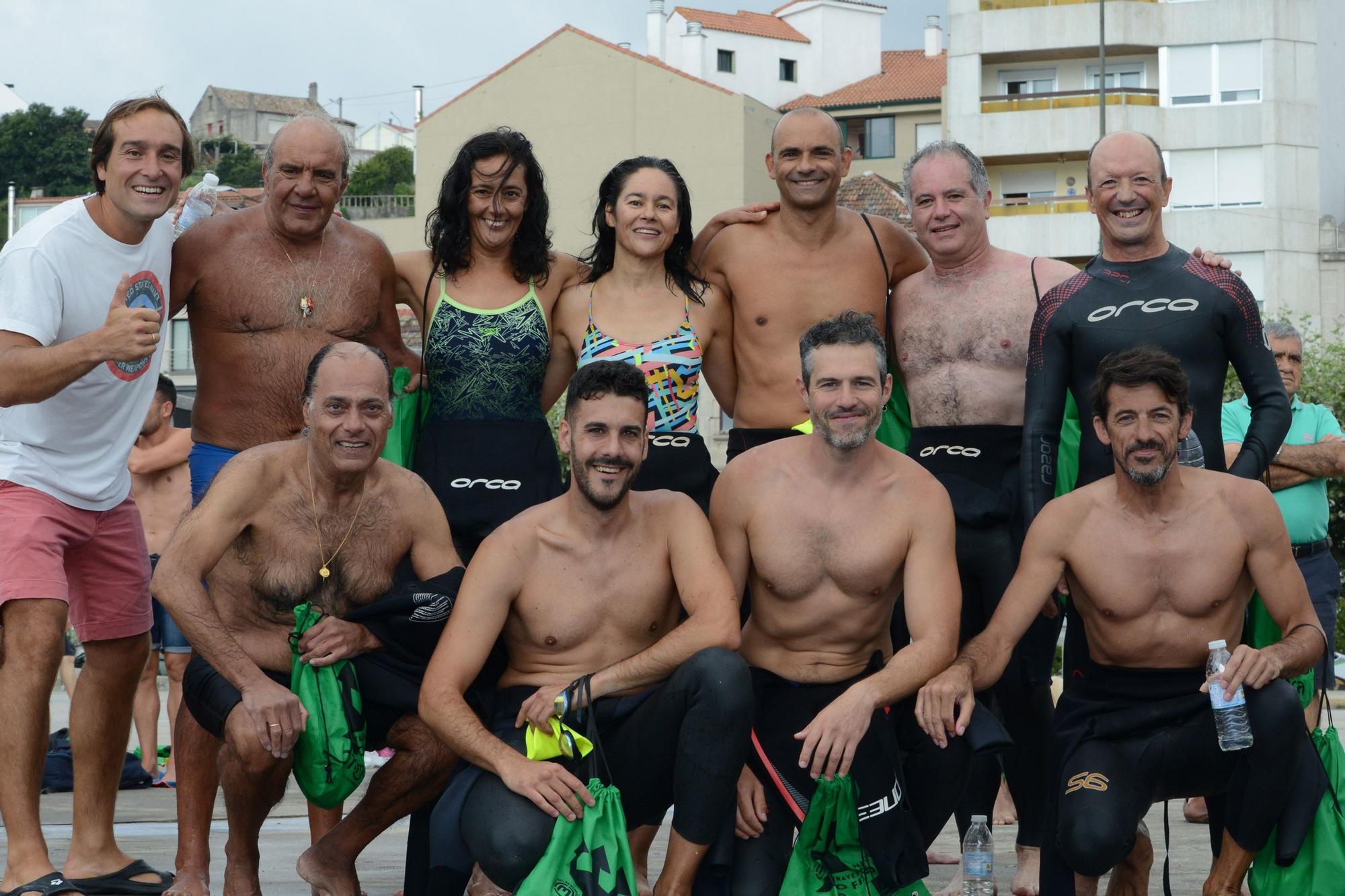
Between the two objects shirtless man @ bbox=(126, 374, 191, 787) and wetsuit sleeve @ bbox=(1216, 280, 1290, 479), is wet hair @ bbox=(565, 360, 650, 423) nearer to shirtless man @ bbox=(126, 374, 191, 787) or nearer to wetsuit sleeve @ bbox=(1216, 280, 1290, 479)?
wetsuit sleeve @ bbox=(1216, 280, 1290, 479)

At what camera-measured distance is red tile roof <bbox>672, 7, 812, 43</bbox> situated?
166 ft

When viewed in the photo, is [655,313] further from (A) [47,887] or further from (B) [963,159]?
(A) [47,887]

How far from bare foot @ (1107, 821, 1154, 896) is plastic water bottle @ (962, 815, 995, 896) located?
454mm

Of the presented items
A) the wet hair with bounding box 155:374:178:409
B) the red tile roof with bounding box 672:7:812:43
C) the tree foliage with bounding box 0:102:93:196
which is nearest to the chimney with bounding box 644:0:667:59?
the red tile roof with bounding box 672:7:812:43

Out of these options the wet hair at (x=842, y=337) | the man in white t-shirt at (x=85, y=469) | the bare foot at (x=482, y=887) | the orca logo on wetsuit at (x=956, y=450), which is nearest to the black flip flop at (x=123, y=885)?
the man in white t-shirt at (x=85, y=469)

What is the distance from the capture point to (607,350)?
5703mm

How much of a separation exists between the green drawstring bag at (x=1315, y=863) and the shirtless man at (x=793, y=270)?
224 centimetres

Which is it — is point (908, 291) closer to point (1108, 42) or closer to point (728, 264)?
point (728, 264)

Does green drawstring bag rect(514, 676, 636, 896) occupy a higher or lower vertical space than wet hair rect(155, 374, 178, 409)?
lower

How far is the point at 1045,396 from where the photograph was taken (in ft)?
18.1

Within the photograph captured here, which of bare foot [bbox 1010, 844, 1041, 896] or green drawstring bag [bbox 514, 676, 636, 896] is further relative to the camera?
bare foot [bbox 1010, 844, 1041, 896]

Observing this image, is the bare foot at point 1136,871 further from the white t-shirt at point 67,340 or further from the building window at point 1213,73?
the building window at point 1213,73

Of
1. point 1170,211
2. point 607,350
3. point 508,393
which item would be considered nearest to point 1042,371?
point 607,350

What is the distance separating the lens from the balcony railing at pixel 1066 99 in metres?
36.2
